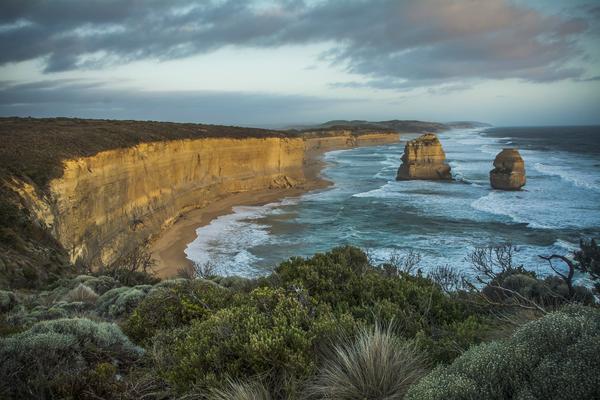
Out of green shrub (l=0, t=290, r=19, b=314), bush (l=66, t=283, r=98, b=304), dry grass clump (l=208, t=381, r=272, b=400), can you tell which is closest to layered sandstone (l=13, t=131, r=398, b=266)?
bush (l=66, t=283, r=98, b=304)

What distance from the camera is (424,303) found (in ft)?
20.6

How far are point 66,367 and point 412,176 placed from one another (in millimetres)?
51507

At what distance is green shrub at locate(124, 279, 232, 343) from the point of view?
666 cm

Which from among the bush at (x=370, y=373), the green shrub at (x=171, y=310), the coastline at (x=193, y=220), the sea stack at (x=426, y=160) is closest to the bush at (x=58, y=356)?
the green shrub at (x=171, y=310)

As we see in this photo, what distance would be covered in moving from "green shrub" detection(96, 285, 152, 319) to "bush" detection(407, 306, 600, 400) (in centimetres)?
691

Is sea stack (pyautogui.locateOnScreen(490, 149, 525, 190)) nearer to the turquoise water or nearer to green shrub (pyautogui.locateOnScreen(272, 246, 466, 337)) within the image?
the turquoise water

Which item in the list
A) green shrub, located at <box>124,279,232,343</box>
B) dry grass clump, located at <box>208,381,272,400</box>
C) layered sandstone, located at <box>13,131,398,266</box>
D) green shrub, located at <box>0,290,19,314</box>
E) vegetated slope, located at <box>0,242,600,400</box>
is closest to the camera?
vegetated slope, located at <box>0,242,600,400</box>

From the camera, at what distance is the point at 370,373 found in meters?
3.85

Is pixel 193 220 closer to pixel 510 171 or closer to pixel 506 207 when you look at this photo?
pixel 506 207

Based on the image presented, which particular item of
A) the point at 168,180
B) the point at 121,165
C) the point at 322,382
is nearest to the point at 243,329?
the point at 322,382

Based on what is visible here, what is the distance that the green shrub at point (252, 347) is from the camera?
13.8 ft

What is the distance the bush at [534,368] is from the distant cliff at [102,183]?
1302cm

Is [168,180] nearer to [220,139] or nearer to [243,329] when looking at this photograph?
[220,139]

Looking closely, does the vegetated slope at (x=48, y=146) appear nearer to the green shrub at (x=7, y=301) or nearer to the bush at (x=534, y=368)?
the green shrub at (x=7, y=301)
